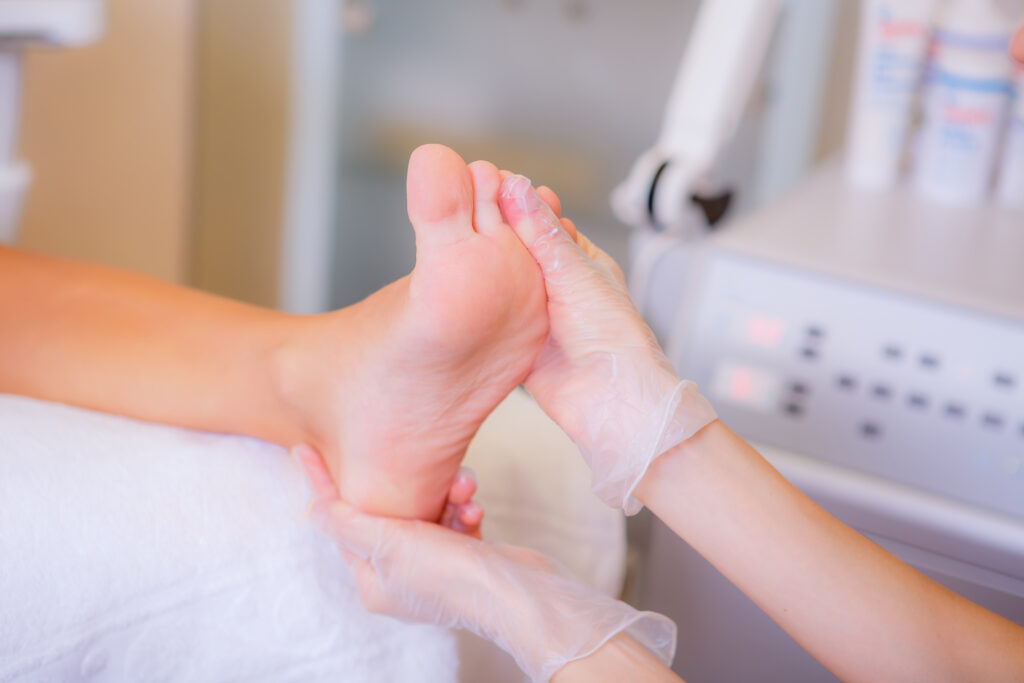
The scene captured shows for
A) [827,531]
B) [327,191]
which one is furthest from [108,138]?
[827,531]

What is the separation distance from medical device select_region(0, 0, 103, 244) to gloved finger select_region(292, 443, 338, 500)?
1.39 ft

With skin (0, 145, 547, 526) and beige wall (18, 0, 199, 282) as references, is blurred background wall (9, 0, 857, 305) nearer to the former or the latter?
beige wall (18, 0, 199, 282)

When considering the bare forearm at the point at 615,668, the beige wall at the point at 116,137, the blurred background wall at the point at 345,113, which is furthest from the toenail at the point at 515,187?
the beige wall at the point at 116,137

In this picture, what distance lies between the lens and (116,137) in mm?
1351

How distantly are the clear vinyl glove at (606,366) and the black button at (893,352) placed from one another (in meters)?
0.19

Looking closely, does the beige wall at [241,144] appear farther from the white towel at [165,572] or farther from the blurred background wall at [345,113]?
the white towel at [165,572]

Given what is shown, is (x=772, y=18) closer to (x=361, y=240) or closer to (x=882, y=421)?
(x=882, y=421)

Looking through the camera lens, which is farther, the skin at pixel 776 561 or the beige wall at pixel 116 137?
the beige wall at pixel 116 137

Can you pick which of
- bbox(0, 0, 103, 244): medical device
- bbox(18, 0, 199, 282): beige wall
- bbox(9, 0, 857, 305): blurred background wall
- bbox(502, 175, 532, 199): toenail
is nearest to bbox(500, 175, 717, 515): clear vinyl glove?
bbox(502, 175, 532, 199): toenail

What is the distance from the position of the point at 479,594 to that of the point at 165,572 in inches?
7.6

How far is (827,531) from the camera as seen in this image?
540mm

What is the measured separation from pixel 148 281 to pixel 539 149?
76 cm

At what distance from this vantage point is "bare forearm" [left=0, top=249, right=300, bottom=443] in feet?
2.10

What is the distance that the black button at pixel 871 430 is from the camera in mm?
667
